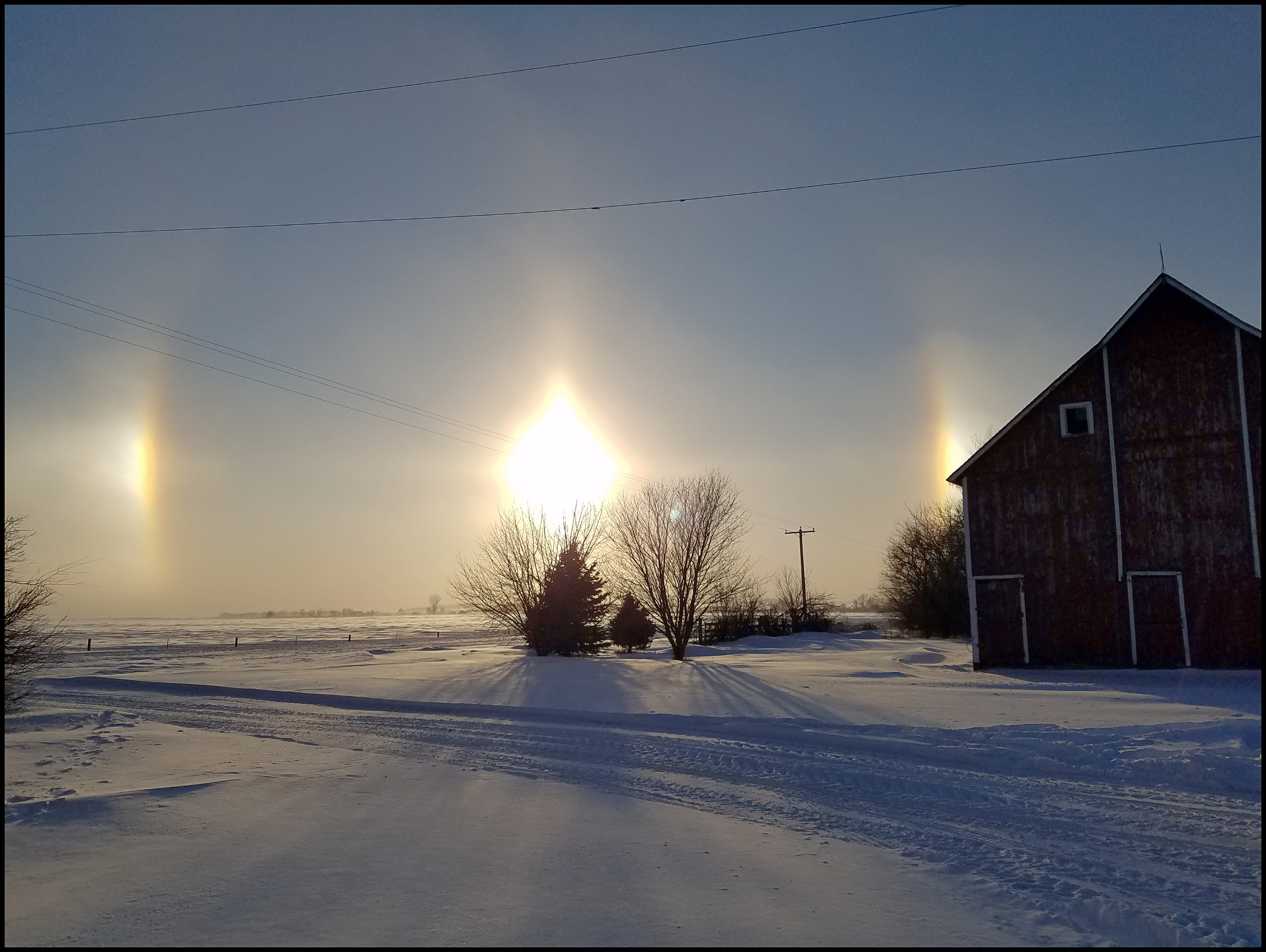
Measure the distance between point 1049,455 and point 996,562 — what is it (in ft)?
10.1

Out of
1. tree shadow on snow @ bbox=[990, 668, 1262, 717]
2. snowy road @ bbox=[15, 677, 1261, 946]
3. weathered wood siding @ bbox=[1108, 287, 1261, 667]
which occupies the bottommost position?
tree shadow on snow @ bbox=[990, 668, 1262, 717]

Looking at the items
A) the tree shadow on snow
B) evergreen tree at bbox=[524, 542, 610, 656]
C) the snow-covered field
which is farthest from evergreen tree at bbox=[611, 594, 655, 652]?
the snow-covered field

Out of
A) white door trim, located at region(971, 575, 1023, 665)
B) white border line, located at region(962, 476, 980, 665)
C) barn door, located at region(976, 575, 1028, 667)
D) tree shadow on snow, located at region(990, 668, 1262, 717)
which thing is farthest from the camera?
white border line, located at region(962, 476, 980, 665)

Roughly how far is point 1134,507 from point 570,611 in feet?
61.3

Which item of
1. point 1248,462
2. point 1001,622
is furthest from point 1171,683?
point 1248,462

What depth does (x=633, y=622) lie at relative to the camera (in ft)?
116

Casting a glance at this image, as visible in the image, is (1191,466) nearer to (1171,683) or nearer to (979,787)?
(1171,683)

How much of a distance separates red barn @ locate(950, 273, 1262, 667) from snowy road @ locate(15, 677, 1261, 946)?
10.2 meters

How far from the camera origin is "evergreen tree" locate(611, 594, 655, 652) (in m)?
35.2

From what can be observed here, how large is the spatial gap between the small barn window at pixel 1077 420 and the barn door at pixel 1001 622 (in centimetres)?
390

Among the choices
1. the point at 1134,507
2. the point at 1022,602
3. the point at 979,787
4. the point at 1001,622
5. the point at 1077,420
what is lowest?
the point at 979,787

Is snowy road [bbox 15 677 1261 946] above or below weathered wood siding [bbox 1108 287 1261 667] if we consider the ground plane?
below

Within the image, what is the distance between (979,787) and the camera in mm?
8984

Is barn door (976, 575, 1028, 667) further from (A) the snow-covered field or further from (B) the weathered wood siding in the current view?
(A) the snow-covered field
